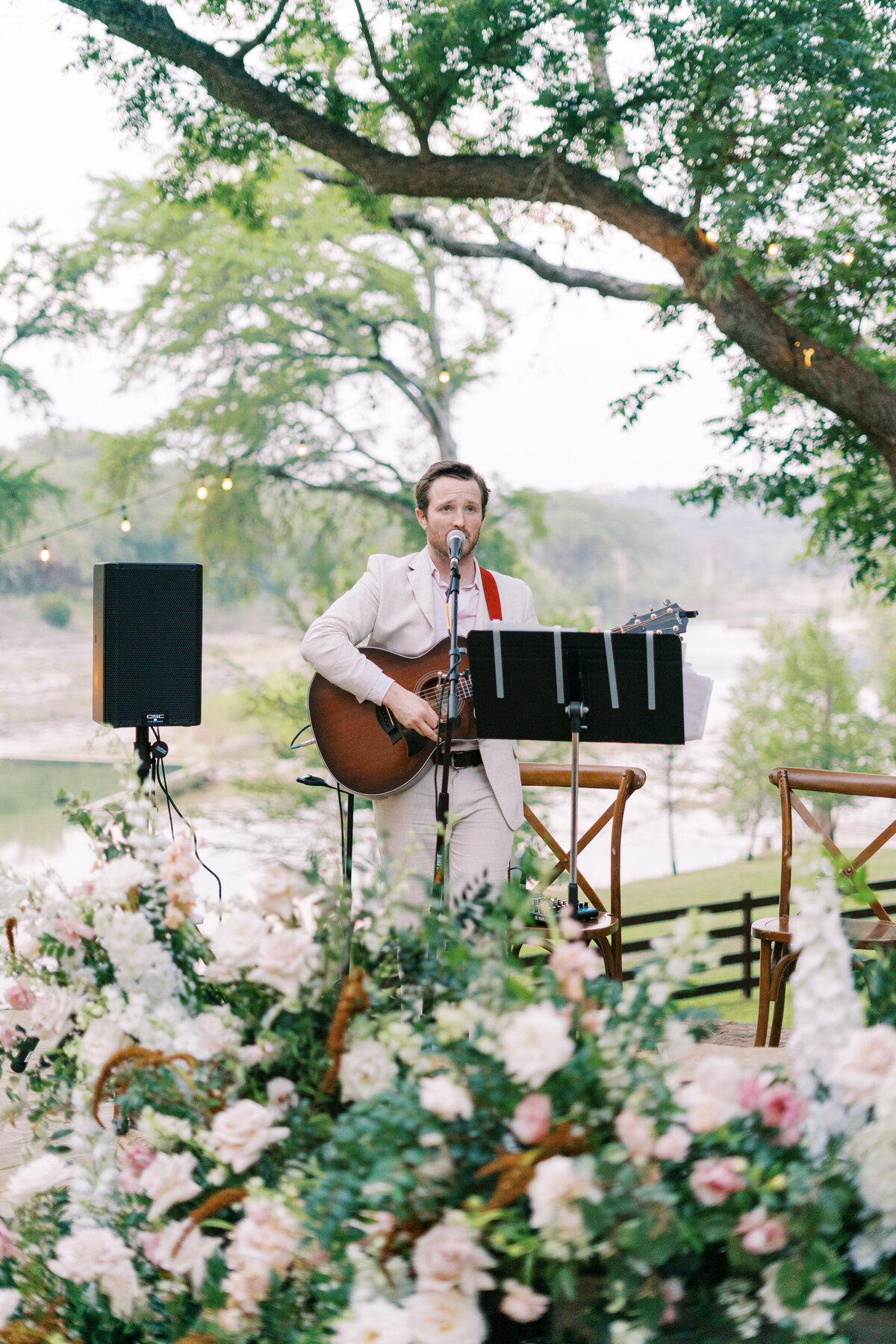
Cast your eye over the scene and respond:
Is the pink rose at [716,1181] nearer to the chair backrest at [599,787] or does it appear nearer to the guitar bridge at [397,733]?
the guitar bridge at [397,733]

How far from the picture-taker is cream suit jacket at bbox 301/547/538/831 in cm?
263

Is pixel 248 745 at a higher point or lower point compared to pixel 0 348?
lower

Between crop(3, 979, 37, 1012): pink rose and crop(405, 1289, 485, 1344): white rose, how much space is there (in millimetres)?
592

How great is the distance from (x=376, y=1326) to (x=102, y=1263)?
31 centimetres

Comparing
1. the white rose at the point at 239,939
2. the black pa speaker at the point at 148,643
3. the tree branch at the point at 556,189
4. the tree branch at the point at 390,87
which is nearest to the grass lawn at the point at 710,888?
the tree branch at the point at 556,189

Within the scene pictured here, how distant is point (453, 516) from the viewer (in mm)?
2676

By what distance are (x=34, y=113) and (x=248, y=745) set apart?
6.13 meters

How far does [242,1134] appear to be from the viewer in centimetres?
92

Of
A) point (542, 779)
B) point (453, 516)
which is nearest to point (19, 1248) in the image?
point (453, 516)

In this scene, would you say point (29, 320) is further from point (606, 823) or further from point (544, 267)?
point (606, 823)

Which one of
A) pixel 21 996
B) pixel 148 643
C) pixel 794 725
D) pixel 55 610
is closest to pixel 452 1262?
pixel 21 996

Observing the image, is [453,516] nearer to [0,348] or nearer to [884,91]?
[884,91]

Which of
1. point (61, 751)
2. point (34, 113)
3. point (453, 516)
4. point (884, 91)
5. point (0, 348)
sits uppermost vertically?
point (34, 113)

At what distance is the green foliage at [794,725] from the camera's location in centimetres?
1281
